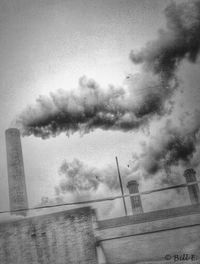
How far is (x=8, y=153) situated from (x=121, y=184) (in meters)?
8.05

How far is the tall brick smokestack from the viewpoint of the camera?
14.8 metres

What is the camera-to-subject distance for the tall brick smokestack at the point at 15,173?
14.8m

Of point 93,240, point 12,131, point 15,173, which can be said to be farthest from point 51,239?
point 12,131

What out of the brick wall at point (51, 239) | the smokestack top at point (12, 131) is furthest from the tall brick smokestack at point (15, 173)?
the brick wall at point (51, 239)

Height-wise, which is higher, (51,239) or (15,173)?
(15,173)

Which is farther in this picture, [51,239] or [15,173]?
[15,173]

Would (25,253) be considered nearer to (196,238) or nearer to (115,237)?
(115,237)

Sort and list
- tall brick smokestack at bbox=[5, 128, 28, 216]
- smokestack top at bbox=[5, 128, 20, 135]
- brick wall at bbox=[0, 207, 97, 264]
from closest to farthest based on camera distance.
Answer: brick wall at bbox=[0, 207, 97, 264]
tall brick smokestack at bbox=[5, 128, 28, 216]
smokestack top at bbox=[5, 128, 20, 135]

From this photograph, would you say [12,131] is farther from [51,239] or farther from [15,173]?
[51,239]

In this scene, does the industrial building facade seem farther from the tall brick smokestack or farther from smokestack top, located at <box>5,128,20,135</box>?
smokestack top, located at <box>5,128,20,135</box>

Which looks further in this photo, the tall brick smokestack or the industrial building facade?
the tall brick smokestack

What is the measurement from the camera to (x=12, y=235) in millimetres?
8695

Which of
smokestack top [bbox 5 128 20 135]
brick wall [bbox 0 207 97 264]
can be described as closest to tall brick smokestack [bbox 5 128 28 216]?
smokestack top [bbox 5 128 20 135]

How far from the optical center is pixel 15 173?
15023mm
